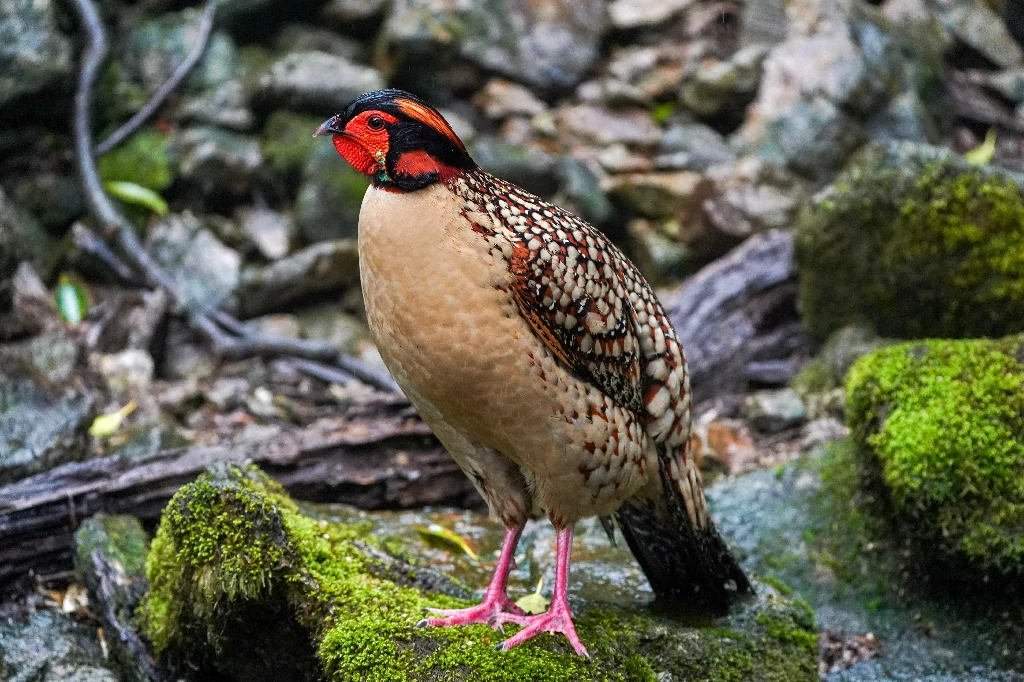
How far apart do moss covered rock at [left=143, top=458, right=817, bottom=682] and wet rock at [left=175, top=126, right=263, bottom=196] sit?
19.1ft

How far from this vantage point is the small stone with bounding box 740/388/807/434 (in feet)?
21.6

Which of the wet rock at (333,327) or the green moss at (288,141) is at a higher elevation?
the green moss at (288,141)

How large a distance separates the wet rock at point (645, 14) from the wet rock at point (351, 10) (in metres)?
2.89

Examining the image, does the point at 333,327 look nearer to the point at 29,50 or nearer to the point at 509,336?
the point at 29,50

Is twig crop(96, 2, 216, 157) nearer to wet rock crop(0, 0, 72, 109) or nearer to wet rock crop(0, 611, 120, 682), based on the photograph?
wet rock crop(0, 0, 72, 109)

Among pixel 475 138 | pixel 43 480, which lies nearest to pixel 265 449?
pixel 43 480

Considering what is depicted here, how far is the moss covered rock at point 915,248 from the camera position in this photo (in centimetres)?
603

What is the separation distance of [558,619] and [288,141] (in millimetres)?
6991

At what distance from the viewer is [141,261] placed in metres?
8.25

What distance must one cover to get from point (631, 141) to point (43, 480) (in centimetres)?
746

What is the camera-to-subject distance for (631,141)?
10.4 metres

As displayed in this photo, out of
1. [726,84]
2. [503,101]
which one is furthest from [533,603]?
[726,84]

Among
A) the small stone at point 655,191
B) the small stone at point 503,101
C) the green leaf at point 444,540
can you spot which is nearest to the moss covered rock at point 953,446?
the green leaf at point 444,540

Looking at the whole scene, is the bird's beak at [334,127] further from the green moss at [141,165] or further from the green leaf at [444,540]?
the green moss at [141,165]
